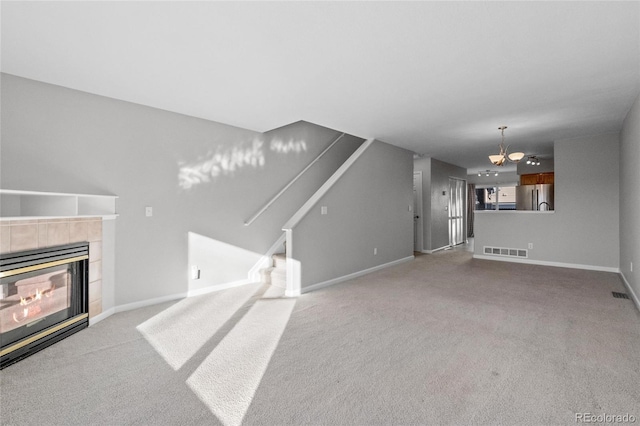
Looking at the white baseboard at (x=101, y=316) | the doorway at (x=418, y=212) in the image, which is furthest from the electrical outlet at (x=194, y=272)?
the doorway at (x=418, y=212)

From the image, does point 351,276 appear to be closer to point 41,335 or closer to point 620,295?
point 620,295

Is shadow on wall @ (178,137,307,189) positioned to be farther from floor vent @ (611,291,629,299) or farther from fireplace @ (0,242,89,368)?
floor vent @ (611,291,629,299)

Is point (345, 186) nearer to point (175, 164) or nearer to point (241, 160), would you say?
point (241, 160)

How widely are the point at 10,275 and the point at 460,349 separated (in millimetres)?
3717

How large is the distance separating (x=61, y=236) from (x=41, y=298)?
0.57 metres

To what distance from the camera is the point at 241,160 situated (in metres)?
4.68

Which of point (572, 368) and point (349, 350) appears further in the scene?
point (349, 350)

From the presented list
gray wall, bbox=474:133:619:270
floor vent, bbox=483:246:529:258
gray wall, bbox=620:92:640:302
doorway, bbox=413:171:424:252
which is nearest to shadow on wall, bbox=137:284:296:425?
gray wall, bbox=620:92:640:302

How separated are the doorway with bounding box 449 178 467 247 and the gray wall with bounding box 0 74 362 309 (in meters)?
5.66

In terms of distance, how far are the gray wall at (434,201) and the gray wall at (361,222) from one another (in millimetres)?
1299

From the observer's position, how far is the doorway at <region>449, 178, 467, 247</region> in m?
9.08

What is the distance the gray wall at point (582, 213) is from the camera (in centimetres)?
548

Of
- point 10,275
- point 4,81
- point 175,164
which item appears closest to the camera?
point 10,275

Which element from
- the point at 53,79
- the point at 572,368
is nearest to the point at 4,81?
the point at 53,79
